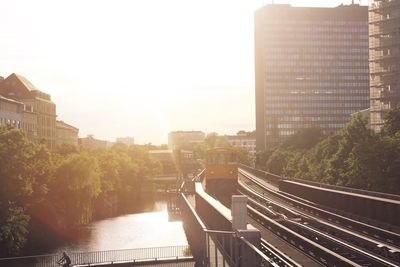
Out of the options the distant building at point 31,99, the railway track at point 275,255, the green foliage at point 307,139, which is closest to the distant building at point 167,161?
the green foliage at point 307,139

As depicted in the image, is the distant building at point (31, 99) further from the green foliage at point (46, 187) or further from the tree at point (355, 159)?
the tree at point (355, 159)

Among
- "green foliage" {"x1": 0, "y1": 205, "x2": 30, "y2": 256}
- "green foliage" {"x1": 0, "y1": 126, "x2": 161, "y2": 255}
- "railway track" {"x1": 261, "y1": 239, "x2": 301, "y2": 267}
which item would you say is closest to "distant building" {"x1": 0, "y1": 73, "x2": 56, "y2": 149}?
"green foliage" {"x1": 0, "y1": 126, "x2": 161, "y2": 255}

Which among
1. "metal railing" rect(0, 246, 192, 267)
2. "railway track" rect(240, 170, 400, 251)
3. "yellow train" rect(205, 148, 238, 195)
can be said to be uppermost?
"yellow train" rect(205, 148, 238, 195)

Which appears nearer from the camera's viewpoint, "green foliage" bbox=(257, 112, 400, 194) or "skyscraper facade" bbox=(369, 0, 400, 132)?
"green foliage" bbox=(257, 112, 400, 194)

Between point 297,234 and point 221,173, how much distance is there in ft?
91.1

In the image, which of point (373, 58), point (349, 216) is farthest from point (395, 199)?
point (373, 58)

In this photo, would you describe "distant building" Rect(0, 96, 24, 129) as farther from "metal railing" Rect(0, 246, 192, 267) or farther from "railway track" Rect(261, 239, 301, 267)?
"railway track" Rect(261, 239, 301, 267)

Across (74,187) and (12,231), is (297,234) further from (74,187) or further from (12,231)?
(74,187)

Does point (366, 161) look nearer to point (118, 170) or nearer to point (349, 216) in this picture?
point (349, 216)

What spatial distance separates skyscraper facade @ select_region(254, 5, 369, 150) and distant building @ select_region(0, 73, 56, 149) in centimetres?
9326

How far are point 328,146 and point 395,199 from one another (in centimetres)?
4216

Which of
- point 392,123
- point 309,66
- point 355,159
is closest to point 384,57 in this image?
point 392,123

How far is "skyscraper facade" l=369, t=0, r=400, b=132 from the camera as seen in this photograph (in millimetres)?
85250

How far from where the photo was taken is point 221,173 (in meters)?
53.6
